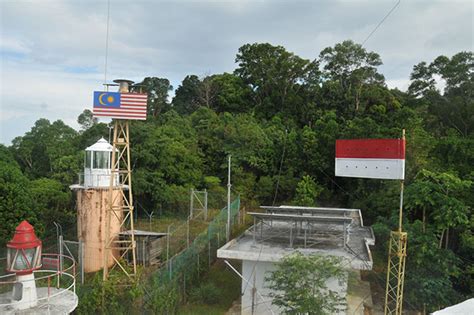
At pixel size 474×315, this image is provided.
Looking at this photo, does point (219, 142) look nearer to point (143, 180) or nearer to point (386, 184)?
point (143, 180)

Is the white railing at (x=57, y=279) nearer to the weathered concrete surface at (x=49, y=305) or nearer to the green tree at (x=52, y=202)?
the weathered concrete surface at (x=49, y=305)

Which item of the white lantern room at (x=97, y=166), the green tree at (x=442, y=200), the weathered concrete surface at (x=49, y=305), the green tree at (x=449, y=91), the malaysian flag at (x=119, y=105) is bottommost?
the weathered concrete surface at (x=49, y=305)

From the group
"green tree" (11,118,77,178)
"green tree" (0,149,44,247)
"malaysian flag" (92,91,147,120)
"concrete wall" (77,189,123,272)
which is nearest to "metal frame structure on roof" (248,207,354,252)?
"malaysian flag" (92,91,147,120)

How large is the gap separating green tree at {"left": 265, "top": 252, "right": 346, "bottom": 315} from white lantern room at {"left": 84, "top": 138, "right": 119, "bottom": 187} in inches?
418

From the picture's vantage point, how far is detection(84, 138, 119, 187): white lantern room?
1728cm

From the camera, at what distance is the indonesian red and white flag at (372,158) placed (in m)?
11.4

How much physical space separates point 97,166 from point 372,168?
12.3 meters

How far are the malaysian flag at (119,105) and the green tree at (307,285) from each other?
7.90m

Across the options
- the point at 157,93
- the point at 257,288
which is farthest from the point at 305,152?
the point at 157,93

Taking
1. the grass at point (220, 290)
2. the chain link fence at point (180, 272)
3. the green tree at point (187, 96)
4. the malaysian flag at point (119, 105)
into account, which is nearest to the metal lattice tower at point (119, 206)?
the malaysian flag at point (119, 105)

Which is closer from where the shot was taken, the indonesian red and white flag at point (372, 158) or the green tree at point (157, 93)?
the indonesian red and white flag at point (372, 158)

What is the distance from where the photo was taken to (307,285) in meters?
9.41

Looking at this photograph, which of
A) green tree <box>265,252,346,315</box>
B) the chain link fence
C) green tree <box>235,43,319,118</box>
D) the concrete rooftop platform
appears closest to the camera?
green tree <box>265,252,346,315</box>

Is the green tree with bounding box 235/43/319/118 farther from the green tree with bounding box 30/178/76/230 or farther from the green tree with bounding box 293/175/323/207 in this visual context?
the green tree with bounding box 30/178/76/230
